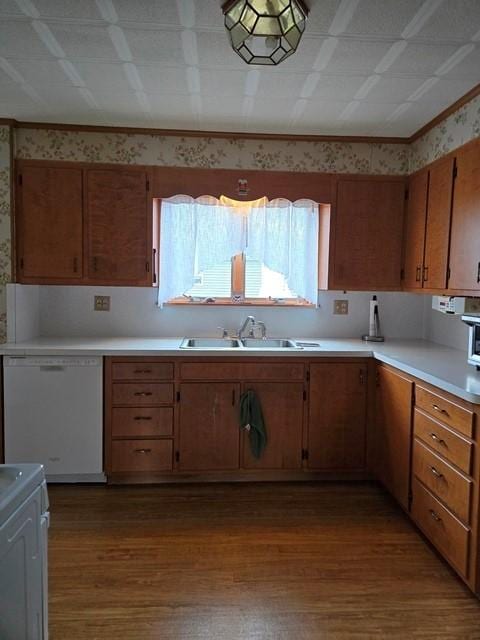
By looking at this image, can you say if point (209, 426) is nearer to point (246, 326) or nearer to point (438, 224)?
point (246, 326)

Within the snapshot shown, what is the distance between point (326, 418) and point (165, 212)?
6.02ft

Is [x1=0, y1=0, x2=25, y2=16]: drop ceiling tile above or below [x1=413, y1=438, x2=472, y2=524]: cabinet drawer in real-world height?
above

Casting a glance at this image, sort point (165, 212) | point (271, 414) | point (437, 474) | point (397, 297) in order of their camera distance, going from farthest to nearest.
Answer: point (397, 297) → point (165, 212) → point (271, 414) → point (437, 474)

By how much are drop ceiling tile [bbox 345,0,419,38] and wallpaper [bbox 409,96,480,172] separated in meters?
0.81

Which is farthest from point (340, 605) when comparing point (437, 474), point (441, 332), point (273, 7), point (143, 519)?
point (273, 7)

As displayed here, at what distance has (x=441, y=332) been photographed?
3.21m

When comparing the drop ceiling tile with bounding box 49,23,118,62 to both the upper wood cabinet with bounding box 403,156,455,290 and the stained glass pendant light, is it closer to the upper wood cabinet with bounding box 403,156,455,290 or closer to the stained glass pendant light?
the stained glass pendant light

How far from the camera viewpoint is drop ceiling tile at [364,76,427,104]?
7.20 ft

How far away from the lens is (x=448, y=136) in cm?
258

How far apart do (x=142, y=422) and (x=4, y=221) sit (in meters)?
1.60

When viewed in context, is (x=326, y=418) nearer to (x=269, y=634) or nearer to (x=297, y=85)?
(x=269, y=634)

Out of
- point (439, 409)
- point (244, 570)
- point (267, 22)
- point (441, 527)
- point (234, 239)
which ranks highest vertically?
point (267, 22)

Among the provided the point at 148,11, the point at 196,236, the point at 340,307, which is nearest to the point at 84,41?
the point at 148,11

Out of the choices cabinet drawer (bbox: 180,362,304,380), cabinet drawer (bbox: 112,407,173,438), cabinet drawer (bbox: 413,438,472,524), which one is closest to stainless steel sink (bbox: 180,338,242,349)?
cabinet drawer (bbox: 180,362,304,380)
